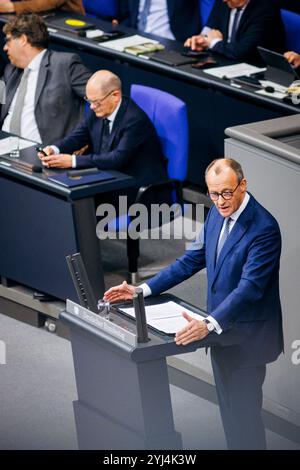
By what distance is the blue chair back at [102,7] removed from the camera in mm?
Answer: 9094

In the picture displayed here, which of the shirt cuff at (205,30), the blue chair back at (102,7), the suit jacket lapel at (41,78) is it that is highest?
the suit jacket lapel at (41,78)

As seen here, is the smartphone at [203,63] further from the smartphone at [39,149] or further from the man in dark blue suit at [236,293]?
the man in dark blue suit at [236,293]

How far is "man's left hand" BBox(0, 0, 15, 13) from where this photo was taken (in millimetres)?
8609

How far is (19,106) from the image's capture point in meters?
6.90

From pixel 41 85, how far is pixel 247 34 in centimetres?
153

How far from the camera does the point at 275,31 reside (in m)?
7.59

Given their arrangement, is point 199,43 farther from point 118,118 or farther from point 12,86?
point 118,118

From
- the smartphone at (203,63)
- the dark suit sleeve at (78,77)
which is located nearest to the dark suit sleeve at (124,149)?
the dark suit sleeve at (78,77)

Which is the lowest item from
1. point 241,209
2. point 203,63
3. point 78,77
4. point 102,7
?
point 102,7

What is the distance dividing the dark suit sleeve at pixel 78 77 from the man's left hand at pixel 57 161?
2.16 ft

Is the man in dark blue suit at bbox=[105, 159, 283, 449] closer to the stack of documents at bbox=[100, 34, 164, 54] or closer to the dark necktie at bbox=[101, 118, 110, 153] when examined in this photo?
the dark necktie at bbox=[101, 118, 110, 153]

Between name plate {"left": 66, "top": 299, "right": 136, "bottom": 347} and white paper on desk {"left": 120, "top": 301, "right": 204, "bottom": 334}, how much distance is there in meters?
0.15

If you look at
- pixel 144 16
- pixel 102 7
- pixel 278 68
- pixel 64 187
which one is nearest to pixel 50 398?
pixel 64 187
